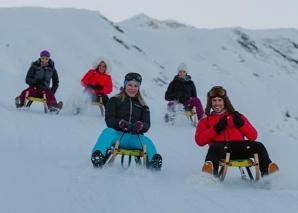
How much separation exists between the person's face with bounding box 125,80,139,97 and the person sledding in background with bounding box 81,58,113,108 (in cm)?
612

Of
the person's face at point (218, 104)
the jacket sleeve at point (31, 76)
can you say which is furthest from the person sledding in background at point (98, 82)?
the person's face at point (218, 104)

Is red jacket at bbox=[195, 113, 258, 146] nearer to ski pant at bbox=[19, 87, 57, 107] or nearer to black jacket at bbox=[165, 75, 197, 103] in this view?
ski pant at bbox=[19, 87, 57, 107]

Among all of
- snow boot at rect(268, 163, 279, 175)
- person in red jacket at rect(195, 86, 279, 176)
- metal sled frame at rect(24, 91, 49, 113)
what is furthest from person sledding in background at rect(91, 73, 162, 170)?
metal sled frame at rect(24, 91, 49, 113)

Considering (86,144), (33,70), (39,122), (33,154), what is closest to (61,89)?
(33,70)

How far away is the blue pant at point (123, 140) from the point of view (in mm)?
6527

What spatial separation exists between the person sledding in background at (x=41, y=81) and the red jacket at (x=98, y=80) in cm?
77

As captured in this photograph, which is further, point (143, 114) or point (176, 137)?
point (176, 137)

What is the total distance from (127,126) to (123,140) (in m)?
0.18

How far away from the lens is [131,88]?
7.18 metres

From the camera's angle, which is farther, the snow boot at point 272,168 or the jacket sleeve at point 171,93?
the jacket sleeve at point 171,93

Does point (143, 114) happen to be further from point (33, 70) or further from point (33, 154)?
point (33, 70)

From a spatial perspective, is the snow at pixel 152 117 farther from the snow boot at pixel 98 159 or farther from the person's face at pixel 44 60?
the person's face at pixel 44 60

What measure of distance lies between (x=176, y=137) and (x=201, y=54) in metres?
20.5

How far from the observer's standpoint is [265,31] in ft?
124
